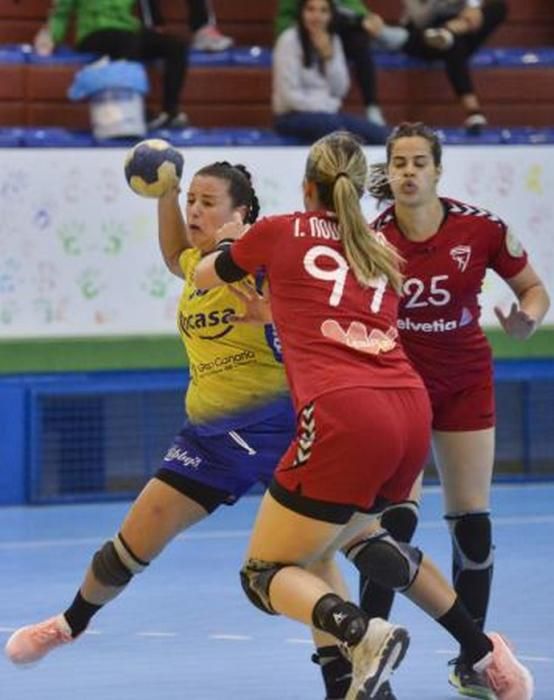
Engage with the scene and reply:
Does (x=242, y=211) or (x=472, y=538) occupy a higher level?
(x=242, y=211)

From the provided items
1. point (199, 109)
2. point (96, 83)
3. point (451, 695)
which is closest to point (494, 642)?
point (451, 695)

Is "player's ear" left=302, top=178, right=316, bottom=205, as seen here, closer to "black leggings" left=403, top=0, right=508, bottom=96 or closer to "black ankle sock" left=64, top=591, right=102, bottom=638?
"black ankle sock" left=64, top=591, right=102, bottom=638

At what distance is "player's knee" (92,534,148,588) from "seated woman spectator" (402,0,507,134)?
7.31 m

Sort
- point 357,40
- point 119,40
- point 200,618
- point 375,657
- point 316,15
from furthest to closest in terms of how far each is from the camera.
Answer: point 357,40
point 316,15
point 119,40
point 200,618
point 375,657

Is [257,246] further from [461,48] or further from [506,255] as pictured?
[461,48]

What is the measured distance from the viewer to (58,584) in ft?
29.2

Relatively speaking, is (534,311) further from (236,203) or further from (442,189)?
(442,189)

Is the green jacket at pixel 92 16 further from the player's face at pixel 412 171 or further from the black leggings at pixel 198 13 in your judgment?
the player's face at pixel 412 171

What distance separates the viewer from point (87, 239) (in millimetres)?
11625

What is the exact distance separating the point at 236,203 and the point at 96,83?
601 cm

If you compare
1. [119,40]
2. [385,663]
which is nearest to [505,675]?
[385,663]

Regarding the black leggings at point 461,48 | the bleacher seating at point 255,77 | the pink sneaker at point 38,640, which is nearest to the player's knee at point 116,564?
the pink sneaker at point 38,640

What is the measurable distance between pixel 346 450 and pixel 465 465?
1.31 m

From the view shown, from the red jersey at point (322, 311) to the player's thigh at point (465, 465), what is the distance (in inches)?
41.1
